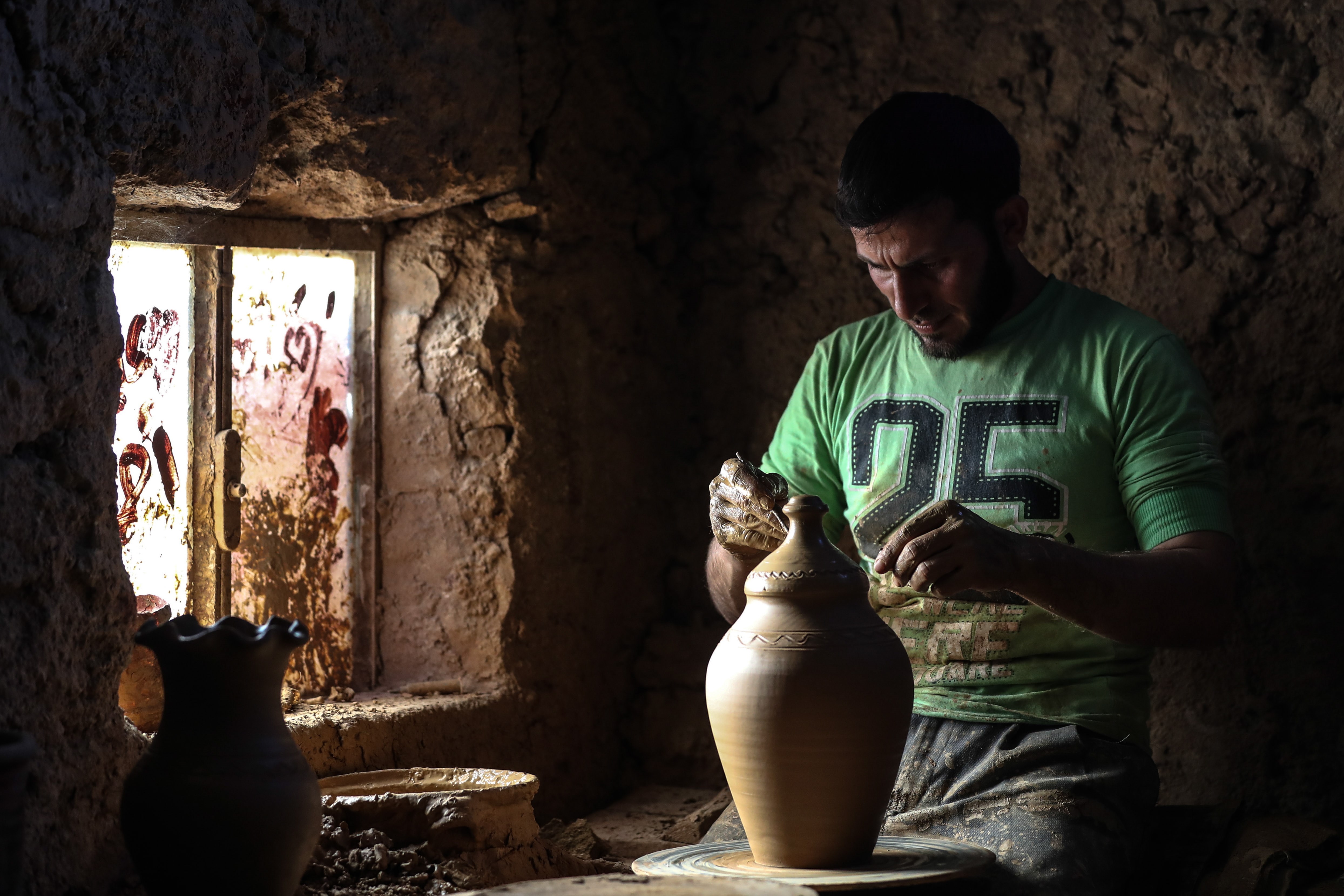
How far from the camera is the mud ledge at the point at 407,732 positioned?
10.1ft

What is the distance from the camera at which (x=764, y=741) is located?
2172 mm

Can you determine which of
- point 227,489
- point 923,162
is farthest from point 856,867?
point 227,489

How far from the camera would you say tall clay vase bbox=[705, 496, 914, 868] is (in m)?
2.14

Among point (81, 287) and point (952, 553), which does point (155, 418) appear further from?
point (952, 553)

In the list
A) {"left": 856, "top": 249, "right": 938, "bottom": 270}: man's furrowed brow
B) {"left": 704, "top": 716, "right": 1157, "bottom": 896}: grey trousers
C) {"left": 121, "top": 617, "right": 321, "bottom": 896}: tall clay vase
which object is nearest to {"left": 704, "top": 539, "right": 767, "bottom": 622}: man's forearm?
{"left": 704, "top": 716, "right": 1157, "bottom": 896}: grey trousers

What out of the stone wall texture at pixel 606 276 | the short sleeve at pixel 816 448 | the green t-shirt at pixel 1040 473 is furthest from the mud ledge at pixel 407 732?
the green t-shirt at pixel 1040 473

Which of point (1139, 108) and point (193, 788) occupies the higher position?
point (1139, 108)

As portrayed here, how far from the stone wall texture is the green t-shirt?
0.59 metres

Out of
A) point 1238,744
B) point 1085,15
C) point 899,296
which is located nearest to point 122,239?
point 899,296

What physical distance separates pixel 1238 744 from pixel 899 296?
140 cm

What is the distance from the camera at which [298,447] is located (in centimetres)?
346

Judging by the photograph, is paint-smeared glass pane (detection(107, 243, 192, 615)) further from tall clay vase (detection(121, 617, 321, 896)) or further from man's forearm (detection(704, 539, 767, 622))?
man's forearm (detection(704, 539, 767, 622))

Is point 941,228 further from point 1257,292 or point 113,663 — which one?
point 113,663

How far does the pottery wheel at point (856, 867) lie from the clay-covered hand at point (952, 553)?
0.45 meters
